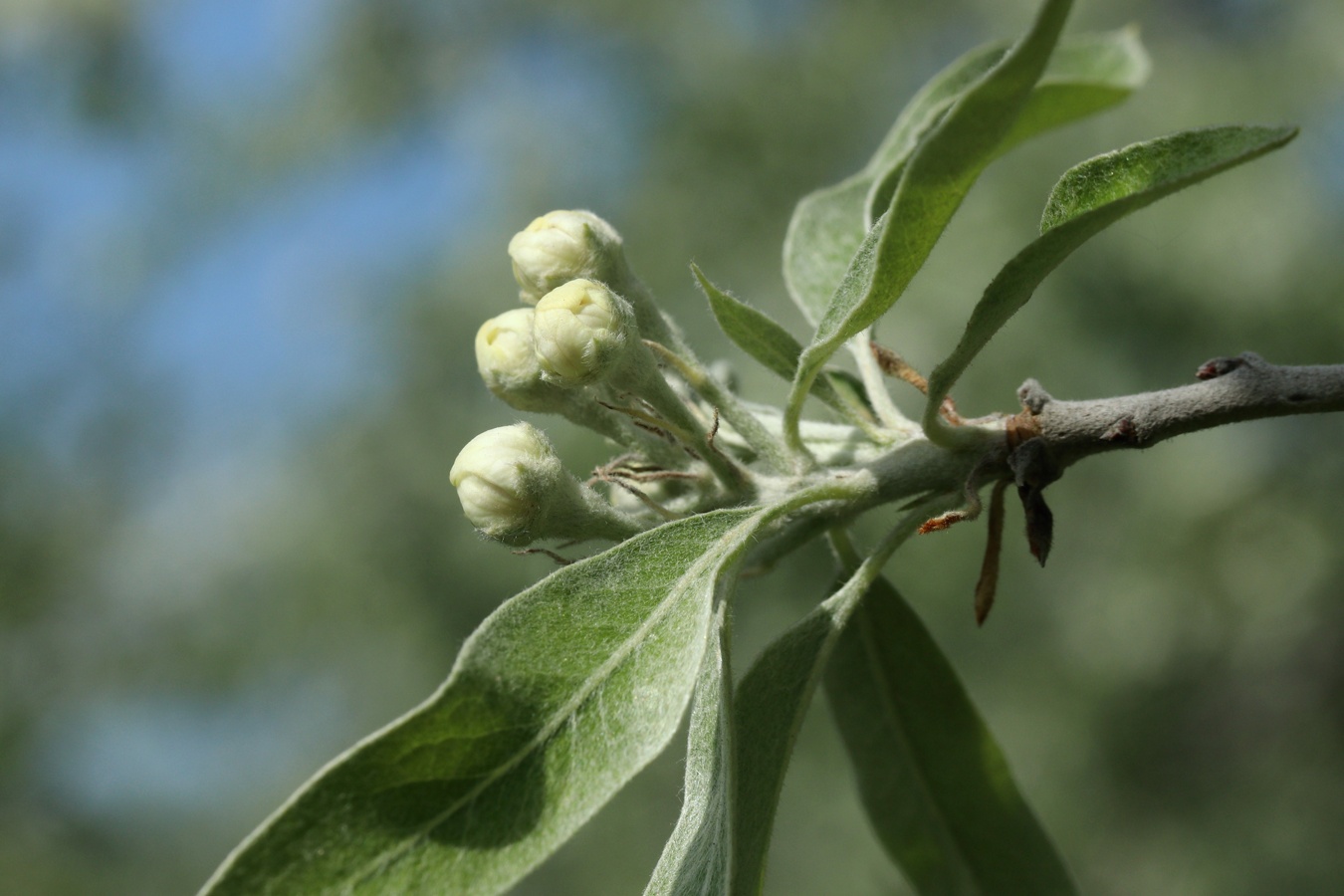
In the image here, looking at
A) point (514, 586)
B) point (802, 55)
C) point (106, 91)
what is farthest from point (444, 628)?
point (106, 91)

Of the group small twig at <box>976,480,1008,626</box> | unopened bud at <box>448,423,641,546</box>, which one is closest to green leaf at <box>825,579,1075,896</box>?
small twig at <box>976,480,1008,626</box>

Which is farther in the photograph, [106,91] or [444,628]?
[106,91]

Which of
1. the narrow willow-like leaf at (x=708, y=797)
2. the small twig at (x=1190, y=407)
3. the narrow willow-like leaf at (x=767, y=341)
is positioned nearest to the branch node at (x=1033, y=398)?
the small twig at (x=1190, y=407)

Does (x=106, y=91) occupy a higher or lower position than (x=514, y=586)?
higher

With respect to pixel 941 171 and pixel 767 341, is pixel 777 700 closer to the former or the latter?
pixel 767 341

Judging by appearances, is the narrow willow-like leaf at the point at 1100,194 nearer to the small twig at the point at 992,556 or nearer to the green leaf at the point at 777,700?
the small twig at the point at 992,556

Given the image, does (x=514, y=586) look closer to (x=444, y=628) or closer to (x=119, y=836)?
(x=444, y=628)
